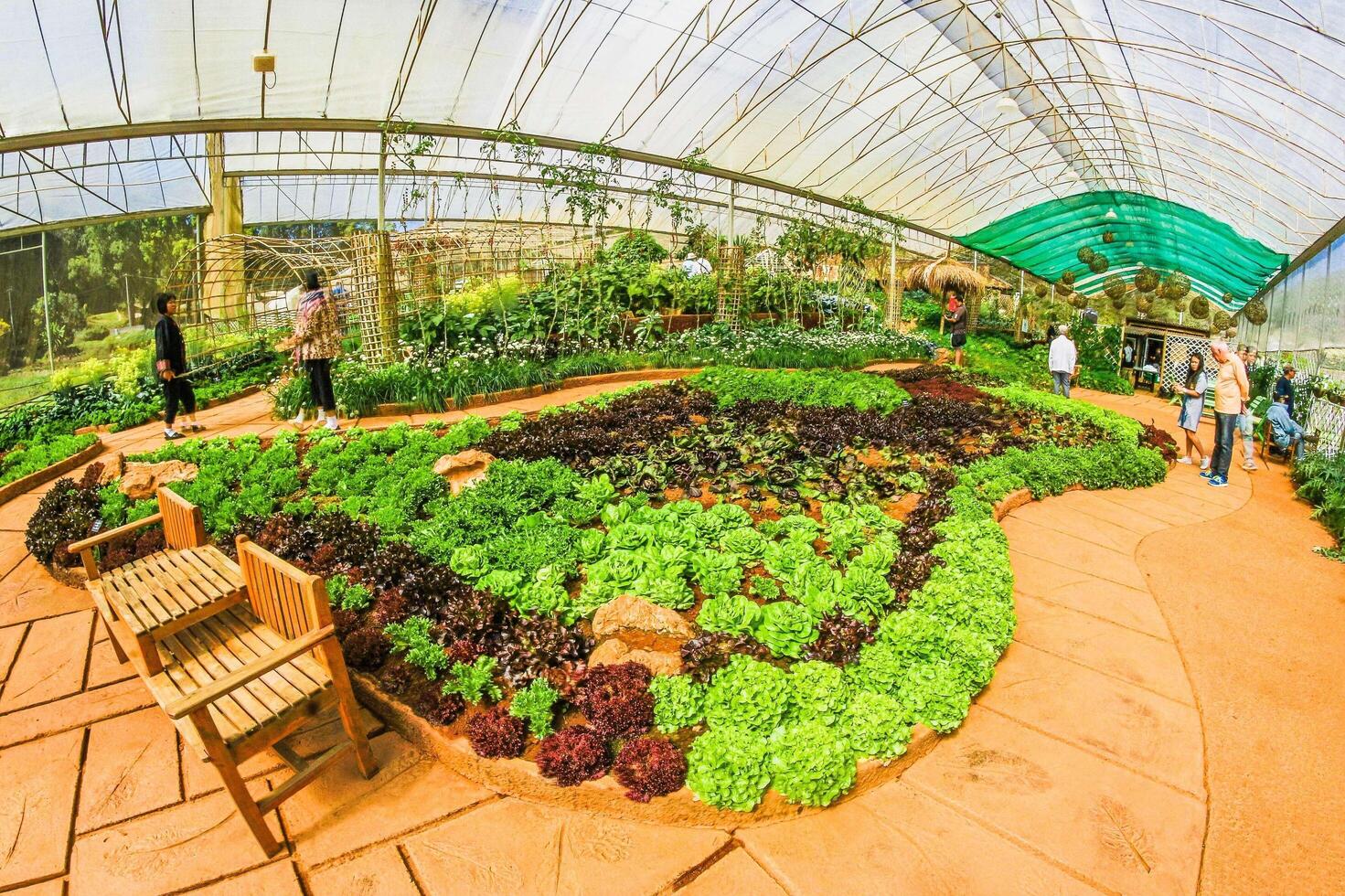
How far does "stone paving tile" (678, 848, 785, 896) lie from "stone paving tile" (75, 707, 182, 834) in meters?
2.06

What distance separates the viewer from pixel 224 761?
2354 mm

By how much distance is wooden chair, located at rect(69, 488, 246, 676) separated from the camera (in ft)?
9.70

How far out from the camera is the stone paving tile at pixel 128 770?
8.73ft

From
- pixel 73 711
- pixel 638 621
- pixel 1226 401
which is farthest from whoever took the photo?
pixel 1226 401

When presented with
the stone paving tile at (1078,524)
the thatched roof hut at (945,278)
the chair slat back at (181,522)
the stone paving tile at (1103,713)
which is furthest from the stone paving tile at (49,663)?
the thatched roof hut at (945,278)

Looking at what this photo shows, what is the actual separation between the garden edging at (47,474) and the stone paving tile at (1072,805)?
298 inches

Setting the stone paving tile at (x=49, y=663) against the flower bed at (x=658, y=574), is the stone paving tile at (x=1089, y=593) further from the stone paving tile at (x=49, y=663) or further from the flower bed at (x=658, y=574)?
the stone paving tile at (x=49, y=663)

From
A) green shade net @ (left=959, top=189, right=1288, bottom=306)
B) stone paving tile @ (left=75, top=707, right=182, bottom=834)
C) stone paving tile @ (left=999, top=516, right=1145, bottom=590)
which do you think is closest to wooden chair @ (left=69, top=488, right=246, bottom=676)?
stone paving tile @ (left=75, top=707, right=182, bottom=834)

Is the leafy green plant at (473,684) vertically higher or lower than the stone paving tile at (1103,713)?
higher

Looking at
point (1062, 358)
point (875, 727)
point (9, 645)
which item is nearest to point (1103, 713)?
point (875, 727)

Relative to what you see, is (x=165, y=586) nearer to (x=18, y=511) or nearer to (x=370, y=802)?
(x=370, y=802)

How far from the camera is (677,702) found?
2951 millimetres

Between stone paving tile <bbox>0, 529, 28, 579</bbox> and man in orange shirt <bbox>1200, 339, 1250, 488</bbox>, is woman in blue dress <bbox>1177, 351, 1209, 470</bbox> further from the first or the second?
stone paving tile <bbox>0, 529, 28, 579</bbox>

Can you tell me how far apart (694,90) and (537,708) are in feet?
48.5
